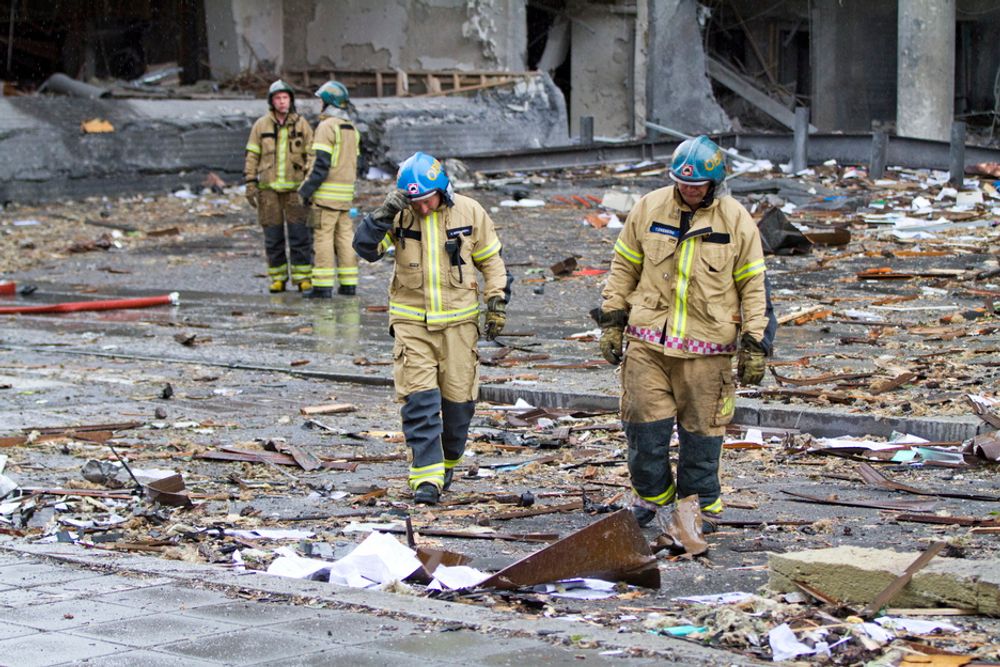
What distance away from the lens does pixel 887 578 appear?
476 cm

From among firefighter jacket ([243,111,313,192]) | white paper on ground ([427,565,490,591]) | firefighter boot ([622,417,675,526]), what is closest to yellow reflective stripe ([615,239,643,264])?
firefighter boot ([622,417,675,526])

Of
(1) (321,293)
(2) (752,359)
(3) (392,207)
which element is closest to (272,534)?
(3) (392,207)

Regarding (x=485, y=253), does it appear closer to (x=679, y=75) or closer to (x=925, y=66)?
(x=925, y=66)

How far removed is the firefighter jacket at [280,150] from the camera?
13727 millimetres

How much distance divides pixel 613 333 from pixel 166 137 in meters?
16.1

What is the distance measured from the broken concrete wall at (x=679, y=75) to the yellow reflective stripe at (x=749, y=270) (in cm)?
2297

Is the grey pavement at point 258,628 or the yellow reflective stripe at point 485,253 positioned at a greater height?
the yellow reflective stripe at point 485,253

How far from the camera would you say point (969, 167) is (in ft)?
68.0

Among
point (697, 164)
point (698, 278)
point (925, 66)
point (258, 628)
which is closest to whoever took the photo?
point (258, 628)

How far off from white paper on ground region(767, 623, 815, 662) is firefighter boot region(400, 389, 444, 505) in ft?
8.87

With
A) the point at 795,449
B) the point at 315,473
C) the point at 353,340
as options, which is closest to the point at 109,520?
the point at 315,473

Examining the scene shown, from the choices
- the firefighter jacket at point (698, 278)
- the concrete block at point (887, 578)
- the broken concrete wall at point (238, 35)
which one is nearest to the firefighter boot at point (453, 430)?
the firefighter jacket at point (698, 278)

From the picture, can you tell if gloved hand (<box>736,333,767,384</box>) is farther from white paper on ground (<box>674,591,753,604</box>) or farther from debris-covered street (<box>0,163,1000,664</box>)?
white paper on ground (<box>674,591,753,604</box>)

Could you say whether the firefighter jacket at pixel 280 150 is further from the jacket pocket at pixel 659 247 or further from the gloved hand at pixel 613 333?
the jacket pocket at pixel 659 247
